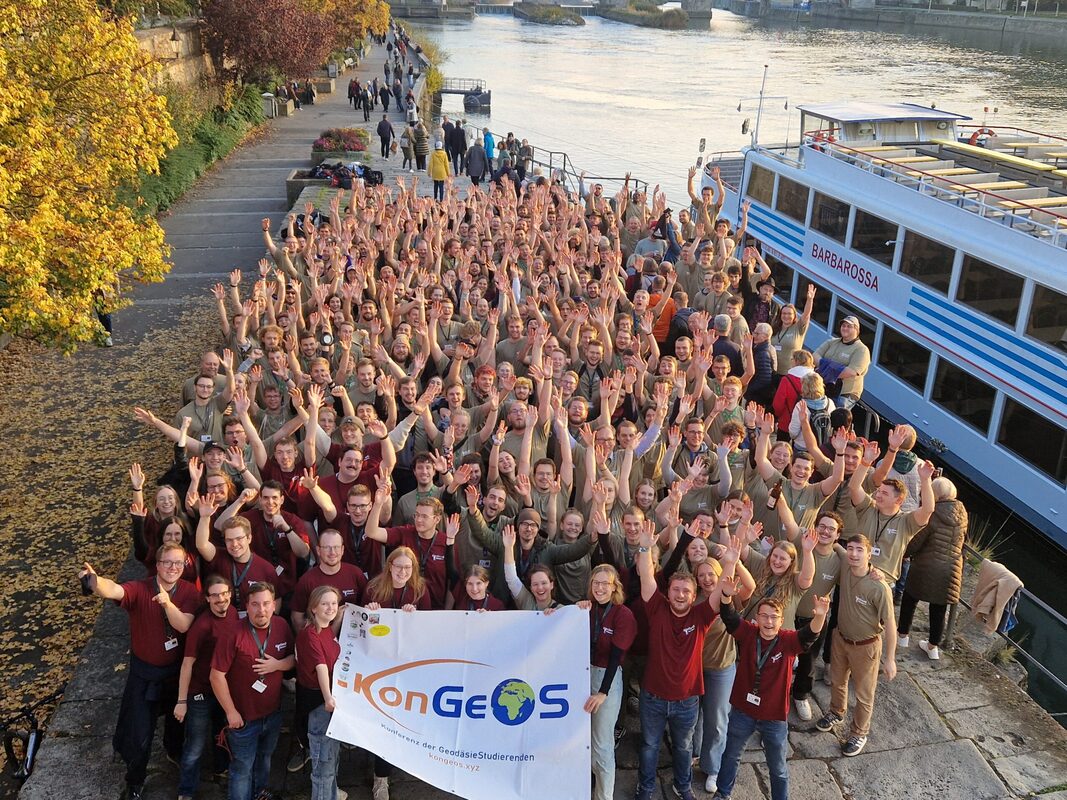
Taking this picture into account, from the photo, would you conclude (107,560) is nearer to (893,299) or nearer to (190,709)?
(190,709)

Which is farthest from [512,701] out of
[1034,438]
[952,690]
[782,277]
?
[782,277]

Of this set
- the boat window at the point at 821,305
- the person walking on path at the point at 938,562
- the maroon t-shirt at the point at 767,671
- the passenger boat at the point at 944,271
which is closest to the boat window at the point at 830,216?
the passenger boat at the point at 944,271

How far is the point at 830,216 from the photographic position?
15.1 metres

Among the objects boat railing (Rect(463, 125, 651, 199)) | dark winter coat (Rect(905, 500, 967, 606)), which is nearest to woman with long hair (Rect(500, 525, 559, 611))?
dark winter coat (Rect(905, 500, 967, 606))

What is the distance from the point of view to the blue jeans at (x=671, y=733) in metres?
5.90

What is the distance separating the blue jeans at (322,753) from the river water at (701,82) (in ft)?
94.6

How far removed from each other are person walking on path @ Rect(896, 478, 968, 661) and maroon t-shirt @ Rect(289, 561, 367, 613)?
176 inches

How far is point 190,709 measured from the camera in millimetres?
5781

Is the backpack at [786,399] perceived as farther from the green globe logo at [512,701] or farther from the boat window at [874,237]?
the boat window at [874,237]

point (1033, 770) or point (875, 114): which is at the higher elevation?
point (875, 114)

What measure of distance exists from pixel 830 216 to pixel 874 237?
1.31 metres

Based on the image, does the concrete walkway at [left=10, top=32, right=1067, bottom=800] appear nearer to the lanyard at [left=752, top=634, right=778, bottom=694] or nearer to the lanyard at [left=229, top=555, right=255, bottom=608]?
the lanyard at [left=752, top=634, right=778, bottom=694]

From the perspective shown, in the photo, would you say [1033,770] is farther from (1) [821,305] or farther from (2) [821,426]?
(1) [821,305]

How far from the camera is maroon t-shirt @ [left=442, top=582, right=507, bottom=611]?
6.12 m
